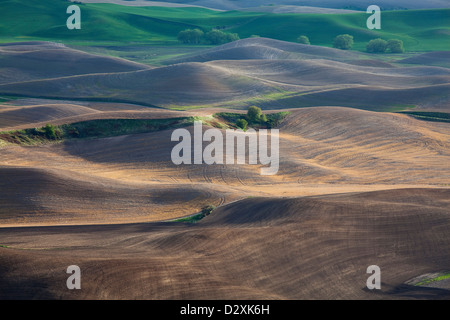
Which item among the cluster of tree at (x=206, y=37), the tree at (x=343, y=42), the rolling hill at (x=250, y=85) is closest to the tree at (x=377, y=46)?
the tree at (x=343, y=42)

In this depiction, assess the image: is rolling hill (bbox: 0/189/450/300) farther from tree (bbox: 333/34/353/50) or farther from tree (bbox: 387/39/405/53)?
tree (bbox: 333/34/353/50)

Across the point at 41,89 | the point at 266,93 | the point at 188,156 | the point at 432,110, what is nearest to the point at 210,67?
the point at 266,93

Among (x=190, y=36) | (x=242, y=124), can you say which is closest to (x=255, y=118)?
(x=242, y=124)

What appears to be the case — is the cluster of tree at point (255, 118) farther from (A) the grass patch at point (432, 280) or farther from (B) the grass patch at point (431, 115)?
(A) the grass patch at point (432, 280)

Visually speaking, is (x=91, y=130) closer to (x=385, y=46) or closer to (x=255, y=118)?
(x=255, y=118)

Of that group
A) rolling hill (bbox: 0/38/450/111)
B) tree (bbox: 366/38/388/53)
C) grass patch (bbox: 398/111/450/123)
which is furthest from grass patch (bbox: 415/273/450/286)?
tree (bbox: 366/38/388/53)
